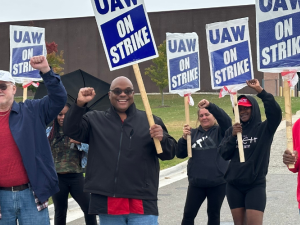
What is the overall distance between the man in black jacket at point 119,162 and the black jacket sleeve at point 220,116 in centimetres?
188

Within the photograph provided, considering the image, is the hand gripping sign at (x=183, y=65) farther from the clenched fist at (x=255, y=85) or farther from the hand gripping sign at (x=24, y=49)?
the hand gripping sign at (x=24, y=49)

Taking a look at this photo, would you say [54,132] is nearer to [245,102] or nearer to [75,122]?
[75,122]

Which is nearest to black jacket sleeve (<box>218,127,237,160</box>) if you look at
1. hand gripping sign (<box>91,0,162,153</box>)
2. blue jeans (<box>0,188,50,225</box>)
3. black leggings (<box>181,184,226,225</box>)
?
black leggings (<box>181,184,226,225</box>)

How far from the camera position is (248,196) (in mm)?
6043

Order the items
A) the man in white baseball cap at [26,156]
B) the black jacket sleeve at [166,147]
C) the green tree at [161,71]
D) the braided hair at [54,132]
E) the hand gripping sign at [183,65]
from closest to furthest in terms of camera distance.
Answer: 1. the man in white baseball cap at [26,156]
2. the black jacket sleeve at [166,147]
3. the braided hair at [54,132]
4. the hand gripping sign at [183,65]
5. the green tree at [161,71]

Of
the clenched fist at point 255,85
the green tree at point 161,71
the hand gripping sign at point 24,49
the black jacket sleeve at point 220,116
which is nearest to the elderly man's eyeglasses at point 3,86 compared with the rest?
the clenched fist at point 255,85

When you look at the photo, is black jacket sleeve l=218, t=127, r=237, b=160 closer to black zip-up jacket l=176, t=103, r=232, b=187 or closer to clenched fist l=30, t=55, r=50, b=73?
black zip-up jacket l=176, t=103, r=232, b=187

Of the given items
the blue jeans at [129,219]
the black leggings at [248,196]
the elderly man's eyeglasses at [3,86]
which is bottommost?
the black leggings at [248,196]

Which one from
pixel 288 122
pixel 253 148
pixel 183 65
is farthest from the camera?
pixel 183 65

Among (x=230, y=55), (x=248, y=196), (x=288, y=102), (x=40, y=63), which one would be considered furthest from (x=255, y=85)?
(x=40, y=63)

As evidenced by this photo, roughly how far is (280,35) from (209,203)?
2.27 metres

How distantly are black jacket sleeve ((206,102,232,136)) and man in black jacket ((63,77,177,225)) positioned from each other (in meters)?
1.88

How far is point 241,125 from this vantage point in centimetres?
619

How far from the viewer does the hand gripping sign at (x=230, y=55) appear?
645cm
